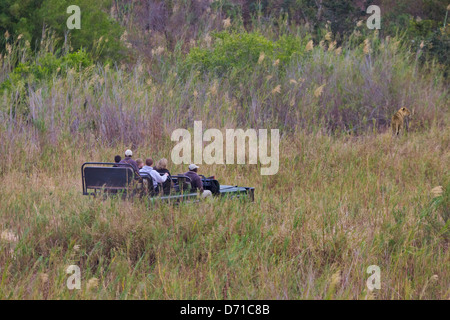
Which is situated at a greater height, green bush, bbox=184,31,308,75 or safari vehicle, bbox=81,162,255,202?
green bush, bbox=184,31,308,75

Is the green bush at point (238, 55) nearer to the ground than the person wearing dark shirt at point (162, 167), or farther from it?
farther from it

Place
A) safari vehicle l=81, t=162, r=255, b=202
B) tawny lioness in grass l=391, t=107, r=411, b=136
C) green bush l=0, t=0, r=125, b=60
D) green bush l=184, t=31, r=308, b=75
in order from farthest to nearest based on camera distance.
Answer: green bush l=0, t=0, r=125, b=60 → green bush l=184, t=31, r=308, b=75 → tawny lioness in grass l=391, t=107, r=411, b=136 → safari vehicle l=81, t=162, r=255, b=202

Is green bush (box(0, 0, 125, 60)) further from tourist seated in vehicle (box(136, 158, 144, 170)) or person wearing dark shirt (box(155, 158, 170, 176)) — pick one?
person wearing dark shirt (box(155, 158, 170, 176))

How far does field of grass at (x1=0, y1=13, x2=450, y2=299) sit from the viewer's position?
197 inches

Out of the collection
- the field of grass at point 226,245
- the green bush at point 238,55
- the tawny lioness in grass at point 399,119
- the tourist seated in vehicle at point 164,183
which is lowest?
the field of grass at point 226,245

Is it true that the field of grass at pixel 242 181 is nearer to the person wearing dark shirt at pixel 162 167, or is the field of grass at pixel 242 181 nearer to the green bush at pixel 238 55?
the green bush at pixel 238 55

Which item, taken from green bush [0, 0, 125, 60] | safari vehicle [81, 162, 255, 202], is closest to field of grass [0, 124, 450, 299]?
safari vehicle [81, 162, 255, 202]

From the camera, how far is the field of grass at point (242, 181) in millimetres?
5013

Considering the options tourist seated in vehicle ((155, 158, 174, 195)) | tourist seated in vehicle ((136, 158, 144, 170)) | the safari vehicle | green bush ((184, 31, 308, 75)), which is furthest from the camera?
green bush ((184, 31, 308, 75))

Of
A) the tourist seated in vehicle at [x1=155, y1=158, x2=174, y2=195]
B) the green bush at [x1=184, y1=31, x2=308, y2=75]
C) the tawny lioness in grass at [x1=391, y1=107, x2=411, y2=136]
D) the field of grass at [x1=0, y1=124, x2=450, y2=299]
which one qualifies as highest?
the green bush at [x1=184, y1=31, x2=308, y2=75]

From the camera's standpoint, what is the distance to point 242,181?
9.85 metres

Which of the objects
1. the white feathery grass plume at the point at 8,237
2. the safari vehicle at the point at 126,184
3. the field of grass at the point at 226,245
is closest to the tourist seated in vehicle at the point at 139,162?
the safari vehicle at the point at 126,184

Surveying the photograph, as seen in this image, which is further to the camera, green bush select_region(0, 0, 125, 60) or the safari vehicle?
green bush select_region(0, 0, 125, 60)

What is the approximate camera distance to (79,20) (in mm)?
15367
